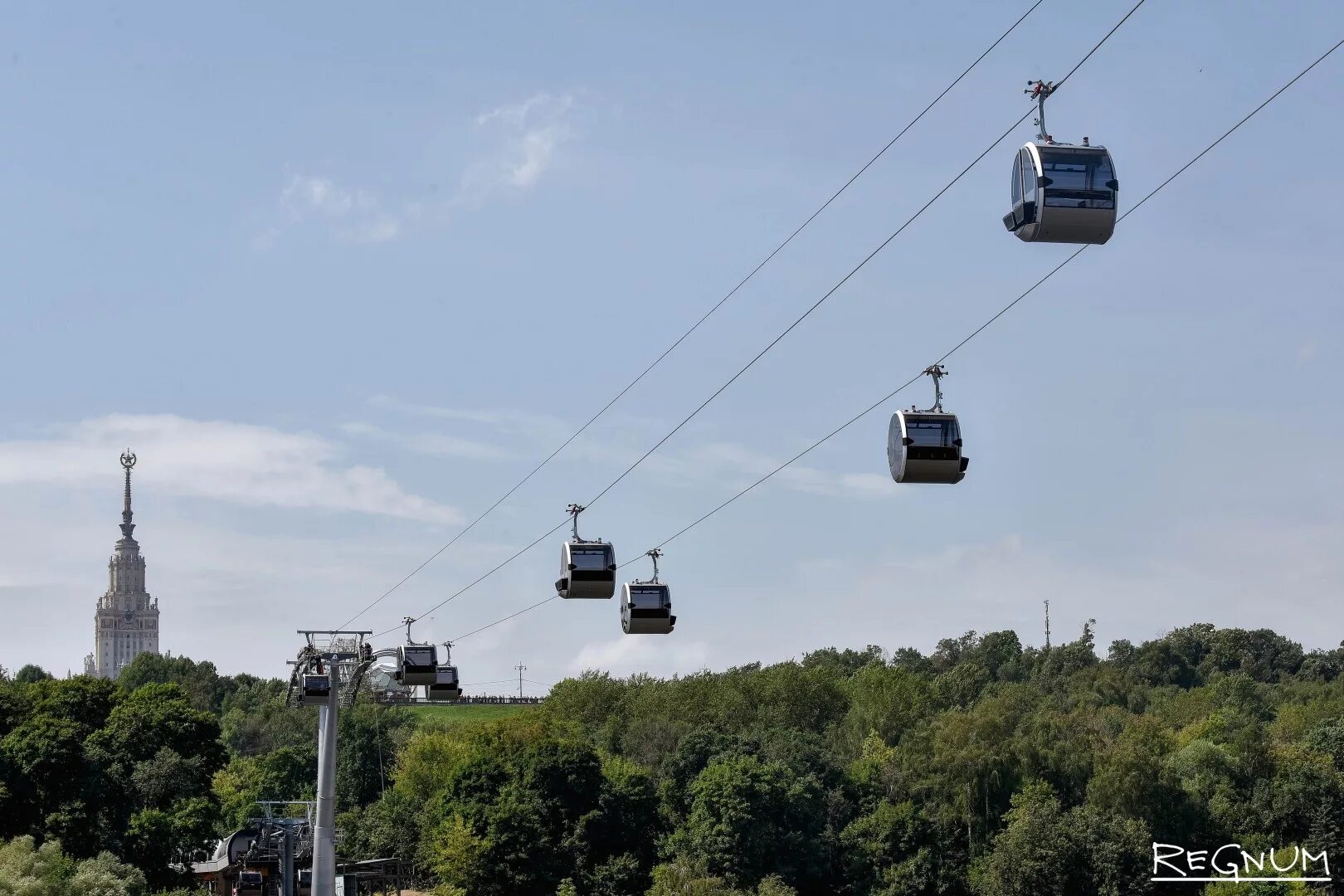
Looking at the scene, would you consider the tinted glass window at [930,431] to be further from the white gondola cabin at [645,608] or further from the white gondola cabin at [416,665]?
the white gondola cabin at [416,665]

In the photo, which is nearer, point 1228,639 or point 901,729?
point 901,729

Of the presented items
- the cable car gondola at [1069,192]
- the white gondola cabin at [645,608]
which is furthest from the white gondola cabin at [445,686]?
the cable car gondola at [1069,192]

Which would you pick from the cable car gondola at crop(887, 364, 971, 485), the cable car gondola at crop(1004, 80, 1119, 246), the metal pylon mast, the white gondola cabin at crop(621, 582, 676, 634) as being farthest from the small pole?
the cable car gondola at crop(1004, 80, 1119, 246)

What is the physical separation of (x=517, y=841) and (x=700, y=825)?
9136 millimetres

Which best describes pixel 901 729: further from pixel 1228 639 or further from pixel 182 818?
pixel 1228 639

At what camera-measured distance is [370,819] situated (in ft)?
324

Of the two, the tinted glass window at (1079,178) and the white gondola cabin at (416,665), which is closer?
the tinted glass window at (1079,178)

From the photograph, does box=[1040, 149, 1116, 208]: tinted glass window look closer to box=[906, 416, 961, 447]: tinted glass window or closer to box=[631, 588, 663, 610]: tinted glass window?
A: box=[906, 416, 961, 447]: tinted glass window

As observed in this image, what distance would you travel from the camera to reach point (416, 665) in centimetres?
5825

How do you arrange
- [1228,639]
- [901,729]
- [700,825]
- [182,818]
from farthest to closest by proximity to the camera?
[1228,639], [901,729], [700,825], [182,818]

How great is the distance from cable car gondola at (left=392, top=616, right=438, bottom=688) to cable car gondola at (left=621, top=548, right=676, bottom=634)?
18.4 metres

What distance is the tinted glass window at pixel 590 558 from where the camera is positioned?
39.4m

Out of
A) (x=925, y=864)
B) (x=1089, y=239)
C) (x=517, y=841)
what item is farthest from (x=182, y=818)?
(x=1089, y=239)

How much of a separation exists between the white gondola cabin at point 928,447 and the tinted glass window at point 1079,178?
617cm
